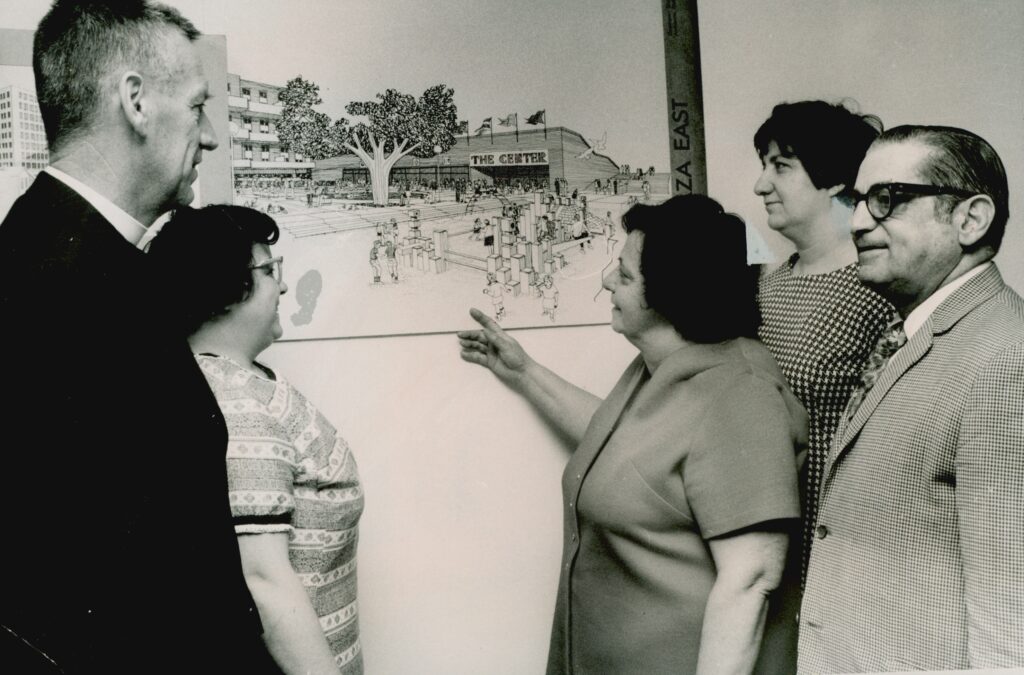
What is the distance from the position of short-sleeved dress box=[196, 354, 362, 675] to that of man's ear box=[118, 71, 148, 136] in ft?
1.08

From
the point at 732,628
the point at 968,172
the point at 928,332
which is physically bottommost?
the point at 732,628

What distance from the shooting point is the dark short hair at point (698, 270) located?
1.34 meters

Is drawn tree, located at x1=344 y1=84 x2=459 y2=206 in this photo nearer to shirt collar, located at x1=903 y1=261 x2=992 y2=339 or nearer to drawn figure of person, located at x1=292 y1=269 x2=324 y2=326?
drawn figure of person, located at x1=292 y1=269 x2=324 y2=326

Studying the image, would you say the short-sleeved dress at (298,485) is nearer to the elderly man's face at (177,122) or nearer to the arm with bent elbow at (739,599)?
the elderly man's face at (177,122)

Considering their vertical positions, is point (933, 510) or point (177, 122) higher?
point (177, 122)

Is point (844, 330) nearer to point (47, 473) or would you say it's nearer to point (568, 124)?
point (568, 124)

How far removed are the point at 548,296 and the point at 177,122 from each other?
2.28 ft

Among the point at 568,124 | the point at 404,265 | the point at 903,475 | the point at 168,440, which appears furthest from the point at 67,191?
the point at 903,475

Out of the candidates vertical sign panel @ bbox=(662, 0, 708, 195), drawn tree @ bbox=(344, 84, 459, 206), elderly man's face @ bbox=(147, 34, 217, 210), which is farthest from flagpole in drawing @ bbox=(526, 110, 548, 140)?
elderly man's face @ bbox=(147, 34, 217, 210)

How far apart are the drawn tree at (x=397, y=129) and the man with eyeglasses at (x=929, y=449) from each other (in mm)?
682

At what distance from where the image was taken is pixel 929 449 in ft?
3.48

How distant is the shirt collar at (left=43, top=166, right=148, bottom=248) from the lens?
960 millimetres

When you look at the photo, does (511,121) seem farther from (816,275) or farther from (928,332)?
(928,332)

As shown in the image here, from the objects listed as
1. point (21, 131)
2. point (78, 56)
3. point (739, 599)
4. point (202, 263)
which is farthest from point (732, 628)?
point (21, 131)
